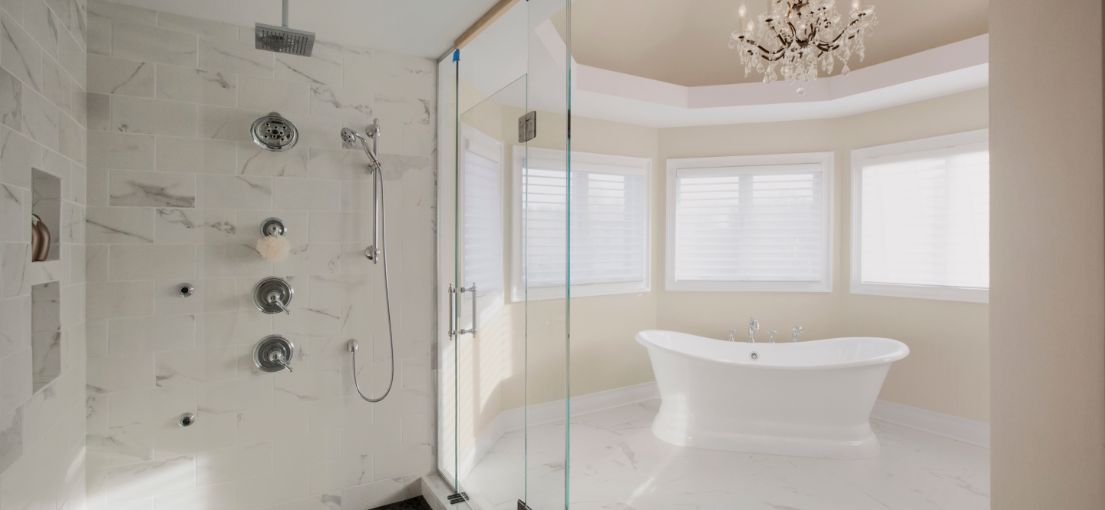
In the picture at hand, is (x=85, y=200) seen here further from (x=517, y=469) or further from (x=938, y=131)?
(x=938, y=131)

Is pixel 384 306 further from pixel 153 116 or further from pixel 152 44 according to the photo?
pixel 152 44

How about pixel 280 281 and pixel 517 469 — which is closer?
pixel 517 469

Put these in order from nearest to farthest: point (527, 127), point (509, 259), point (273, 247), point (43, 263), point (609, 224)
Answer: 1. point (43, 263)
2. point (527, 127)
3. point (509, 259)
4. point (273, 247)
5. point (609, 224)

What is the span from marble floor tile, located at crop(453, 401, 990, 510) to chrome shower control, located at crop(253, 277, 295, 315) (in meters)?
1.14

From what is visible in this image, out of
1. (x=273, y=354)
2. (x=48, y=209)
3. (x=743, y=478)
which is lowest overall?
(x=743, y=478)

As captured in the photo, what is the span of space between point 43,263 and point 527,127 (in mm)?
1621

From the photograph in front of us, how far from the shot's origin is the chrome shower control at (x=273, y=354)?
90.7 inches

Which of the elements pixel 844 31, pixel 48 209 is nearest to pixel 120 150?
pixel 48 209

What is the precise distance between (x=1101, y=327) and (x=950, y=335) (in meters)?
3.37

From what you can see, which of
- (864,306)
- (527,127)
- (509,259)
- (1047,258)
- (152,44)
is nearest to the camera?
(1047,258)

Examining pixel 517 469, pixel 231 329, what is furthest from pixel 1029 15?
pixel 231 329

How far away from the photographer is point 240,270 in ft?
7.47

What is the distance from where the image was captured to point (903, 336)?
152 inches

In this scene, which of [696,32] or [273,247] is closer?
[273,247]
